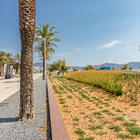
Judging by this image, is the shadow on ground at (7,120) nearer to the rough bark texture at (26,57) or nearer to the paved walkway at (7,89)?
the rough bark texture at (26,57)

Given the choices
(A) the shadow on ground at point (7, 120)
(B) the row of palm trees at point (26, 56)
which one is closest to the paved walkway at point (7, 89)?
(A) the shadow on ground at point (7, 120)

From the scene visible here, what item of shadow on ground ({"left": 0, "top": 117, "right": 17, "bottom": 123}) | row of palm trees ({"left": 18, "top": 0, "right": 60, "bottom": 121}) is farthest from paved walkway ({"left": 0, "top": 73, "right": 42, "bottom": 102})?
row of palm trees ({"left": 18, "top": 0, "right": 60, "bottom": 121})

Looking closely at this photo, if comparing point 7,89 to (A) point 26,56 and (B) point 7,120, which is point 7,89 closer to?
(B) point 7,120

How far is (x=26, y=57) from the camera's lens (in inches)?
163

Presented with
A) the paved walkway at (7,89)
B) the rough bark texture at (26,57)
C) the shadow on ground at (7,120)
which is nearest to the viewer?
the rough bark texture at (26,57)

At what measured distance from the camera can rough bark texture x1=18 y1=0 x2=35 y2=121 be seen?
411 centimetres

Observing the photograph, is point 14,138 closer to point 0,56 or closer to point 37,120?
point 37,120

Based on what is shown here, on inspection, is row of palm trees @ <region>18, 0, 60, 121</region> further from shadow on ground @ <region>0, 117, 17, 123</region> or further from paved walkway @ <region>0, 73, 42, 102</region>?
paved walkway @ <region>0, 73, 42, 102</region>

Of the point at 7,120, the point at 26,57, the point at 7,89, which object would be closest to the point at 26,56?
the point at 26,57

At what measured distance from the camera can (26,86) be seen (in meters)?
→ 4.10

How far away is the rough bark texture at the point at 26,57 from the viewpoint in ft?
13.5

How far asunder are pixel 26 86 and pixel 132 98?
218 inches

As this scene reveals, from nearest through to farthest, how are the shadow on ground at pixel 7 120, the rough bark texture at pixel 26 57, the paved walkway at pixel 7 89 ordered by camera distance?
1. the rough bark texture at pixel 26 57
2. the shadow on ground at pixel 7 120
3. the paved walkway at pixel 7 89

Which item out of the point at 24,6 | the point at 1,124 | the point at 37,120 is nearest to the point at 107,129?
the point at 37,120
